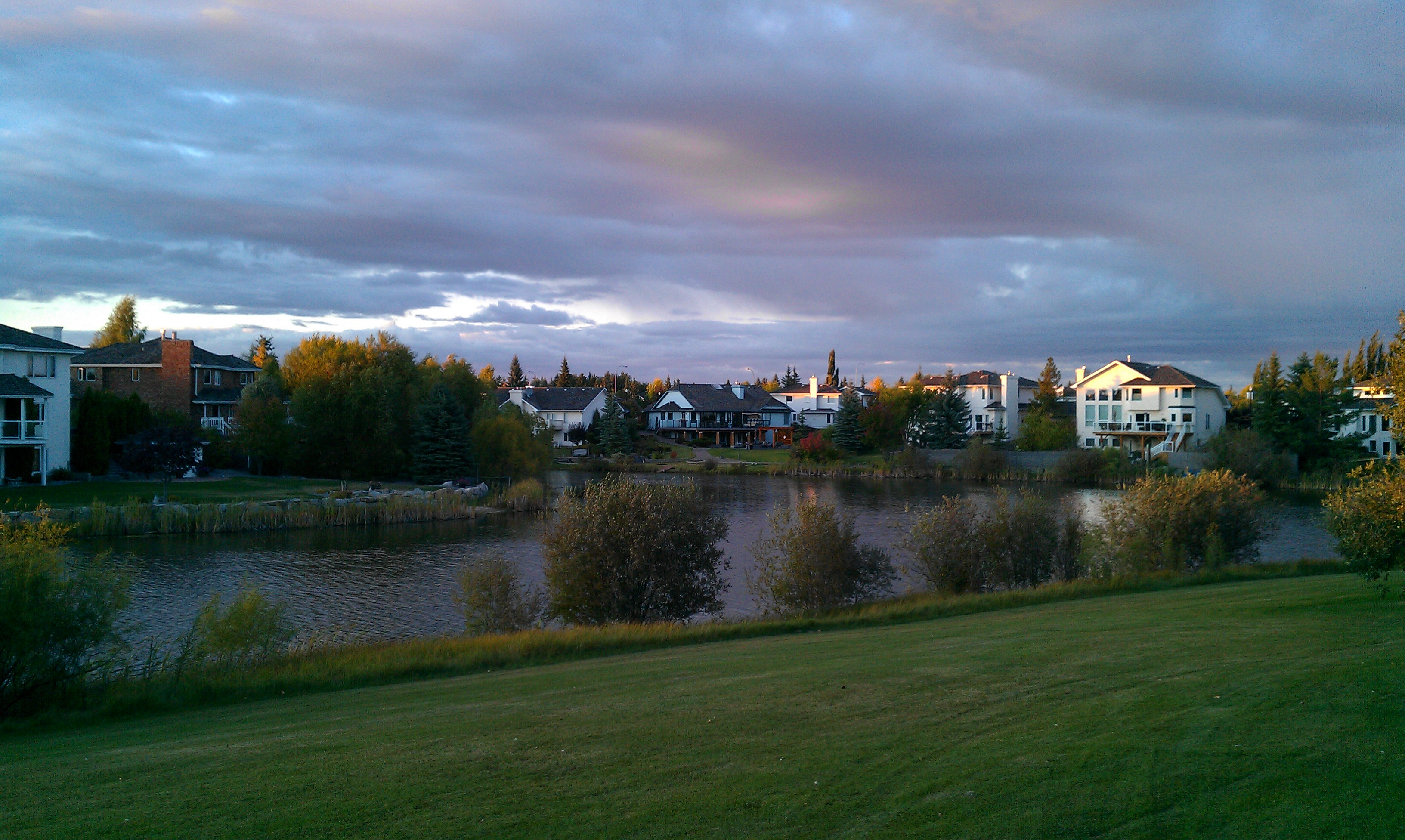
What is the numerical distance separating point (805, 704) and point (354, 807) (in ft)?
16.4

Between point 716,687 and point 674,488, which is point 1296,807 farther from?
point 674,488

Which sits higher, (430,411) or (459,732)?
(430,411)

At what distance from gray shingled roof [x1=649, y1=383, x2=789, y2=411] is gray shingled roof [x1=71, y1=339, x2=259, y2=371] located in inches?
2389

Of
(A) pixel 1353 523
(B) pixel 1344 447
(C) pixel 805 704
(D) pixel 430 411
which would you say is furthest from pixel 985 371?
(C) pixel 805 704

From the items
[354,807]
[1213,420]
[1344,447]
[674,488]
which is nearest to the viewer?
[354,807]

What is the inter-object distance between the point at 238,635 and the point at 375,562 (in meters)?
20.3

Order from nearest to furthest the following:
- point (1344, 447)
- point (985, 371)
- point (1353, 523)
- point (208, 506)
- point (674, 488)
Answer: point (1353, 523), point (674, 488), point (208, 506), point (1344, 447), point (985, 371)

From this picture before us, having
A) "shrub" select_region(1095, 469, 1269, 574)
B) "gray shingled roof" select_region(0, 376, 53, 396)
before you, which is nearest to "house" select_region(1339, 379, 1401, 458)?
"shrub" select_region(1095, 469, 1269, 574)

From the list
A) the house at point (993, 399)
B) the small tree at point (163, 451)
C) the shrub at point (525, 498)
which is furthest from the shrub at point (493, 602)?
the house at point (993, 399)

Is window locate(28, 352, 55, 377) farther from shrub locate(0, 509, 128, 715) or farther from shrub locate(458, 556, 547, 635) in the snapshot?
shrub locate(0, 509, 128, 715)

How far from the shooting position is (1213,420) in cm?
8131

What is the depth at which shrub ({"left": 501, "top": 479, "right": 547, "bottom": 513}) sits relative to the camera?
5478cm

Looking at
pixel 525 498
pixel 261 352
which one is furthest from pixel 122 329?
pixel 525 498

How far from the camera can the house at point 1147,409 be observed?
79250mm
